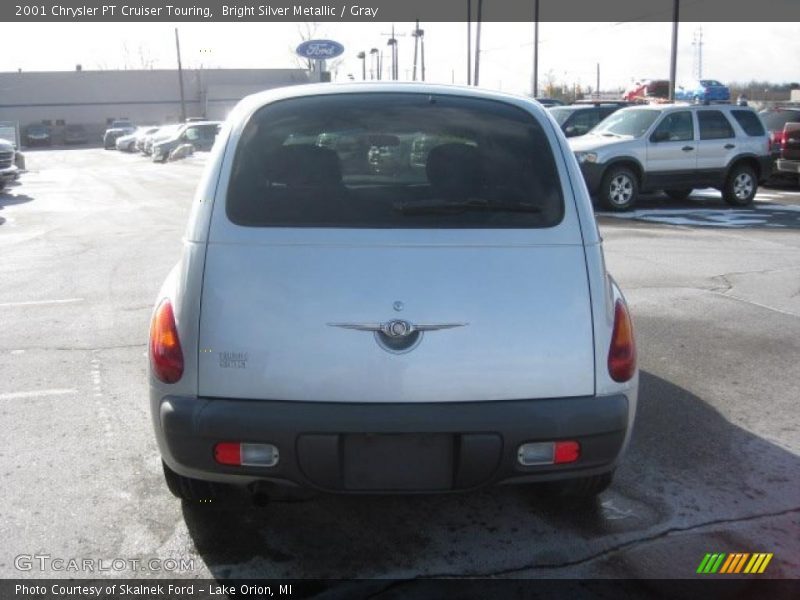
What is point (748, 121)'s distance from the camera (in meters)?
16.6

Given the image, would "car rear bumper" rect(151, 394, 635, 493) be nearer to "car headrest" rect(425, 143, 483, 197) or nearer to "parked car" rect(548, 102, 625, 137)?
"car headrest" rect(425, 143, 483, 197)

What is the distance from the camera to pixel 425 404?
124 inches

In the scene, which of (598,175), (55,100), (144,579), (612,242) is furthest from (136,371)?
(55,100)

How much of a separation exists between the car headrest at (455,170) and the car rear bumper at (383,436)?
92 cm

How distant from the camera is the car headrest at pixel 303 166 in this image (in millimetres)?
3553

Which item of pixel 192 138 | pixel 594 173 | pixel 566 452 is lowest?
pixel 192 138

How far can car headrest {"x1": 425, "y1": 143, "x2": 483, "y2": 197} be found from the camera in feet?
11.8

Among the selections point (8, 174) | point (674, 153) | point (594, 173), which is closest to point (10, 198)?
point (8, 174)

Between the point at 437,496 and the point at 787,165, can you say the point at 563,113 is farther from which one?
the point at 437,496

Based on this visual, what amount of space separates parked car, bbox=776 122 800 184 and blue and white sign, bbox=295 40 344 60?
1535cm

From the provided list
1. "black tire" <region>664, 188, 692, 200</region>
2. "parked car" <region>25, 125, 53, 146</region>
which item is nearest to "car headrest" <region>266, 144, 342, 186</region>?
"black tire" <region>664, 188, 692, 200</region>

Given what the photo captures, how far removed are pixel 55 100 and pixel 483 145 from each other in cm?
7952

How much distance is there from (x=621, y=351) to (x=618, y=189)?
12.8m

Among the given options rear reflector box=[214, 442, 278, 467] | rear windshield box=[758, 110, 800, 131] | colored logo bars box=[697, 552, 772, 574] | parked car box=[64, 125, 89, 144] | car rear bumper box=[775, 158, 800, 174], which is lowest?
parked car box=[64, 125, 89, 144]
